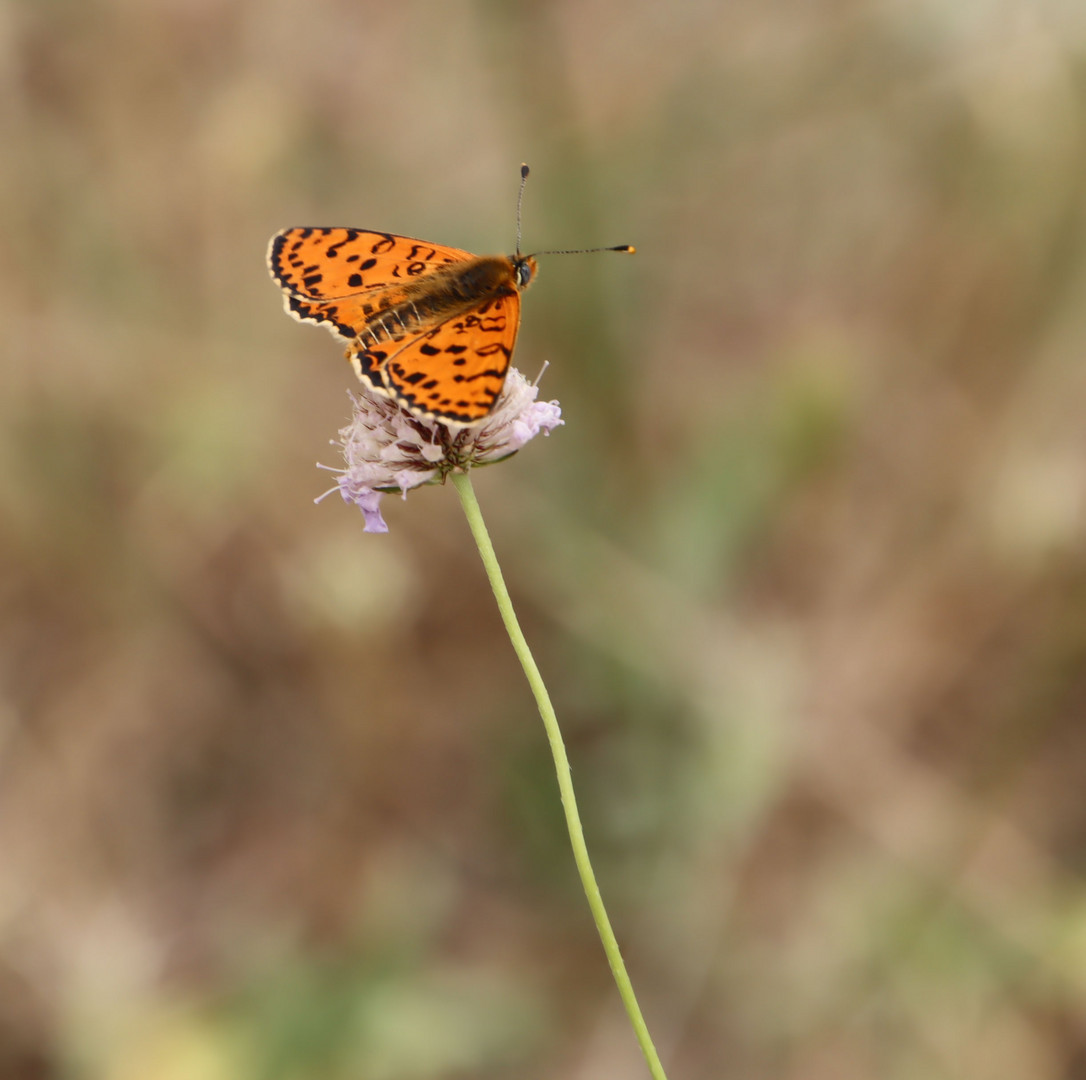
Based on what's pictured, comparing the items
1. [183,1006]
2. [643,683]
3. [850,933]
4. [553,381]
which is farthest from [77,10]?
[850,933]

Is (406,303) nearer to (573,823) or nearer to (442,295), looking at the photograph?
(442,295)

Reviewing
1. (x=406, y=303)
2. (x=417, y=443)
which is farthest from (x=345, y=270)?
(x=417, y=443)

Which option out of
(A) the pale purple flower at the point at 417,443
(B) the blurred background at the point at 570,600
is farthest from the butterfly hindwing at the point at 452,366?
(B) the blurred background at the point at 570,600

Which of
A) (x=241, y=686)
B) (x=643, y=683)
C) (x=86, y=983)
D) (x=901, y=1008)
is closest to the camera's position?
(x=901, y=1008)

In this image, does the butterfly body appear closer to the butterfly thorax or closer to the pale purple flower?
the butterfly thorax

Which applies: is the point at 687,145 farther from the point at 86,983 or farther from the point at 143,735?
the point at 86,983

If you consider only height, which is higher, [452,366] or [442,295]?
[442,295]
